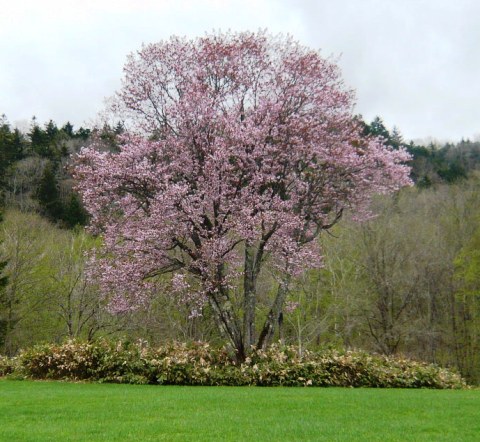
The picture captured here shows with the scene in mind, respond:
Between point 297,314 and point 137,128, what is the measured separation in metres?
16.3

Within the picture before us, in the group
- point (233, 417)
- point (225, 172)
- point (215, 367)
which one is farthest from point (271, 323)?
point (233, 417)

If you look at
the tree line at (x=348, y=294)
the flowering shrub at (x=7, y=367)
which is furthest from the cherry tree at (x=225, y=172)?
the tree line at (x=348, y=294)

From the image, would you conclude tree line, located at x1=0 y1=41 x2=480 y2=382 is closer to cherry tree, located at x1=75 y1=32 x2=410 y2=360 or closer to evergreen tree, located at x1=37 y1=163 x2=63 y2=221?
evergreen tree, located at x1=37 y1=163 x2=63 y2=221

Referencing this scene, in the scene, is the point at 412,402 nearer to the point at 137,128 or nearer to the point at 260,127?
the point at 260,127

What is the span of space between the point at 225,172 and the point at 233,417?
7960 mm

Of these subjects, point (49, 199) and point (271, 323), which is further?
point (49, 199)

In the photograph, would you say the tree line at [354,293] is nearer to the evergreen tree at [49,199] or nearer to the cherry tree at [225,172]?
the evergreen tree at [49,199]

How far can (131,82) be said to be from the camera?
52.9 feet

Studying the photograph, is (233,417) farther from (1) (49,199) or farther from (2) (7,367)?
(1) (49,199)

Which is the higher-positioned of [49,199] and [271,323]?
[49,199]

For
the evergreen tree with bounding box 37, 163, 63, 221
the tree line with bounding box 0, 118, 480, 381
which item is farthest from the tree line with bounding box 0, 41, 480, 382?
the evergreen tree with bounding box 37, 163, 63, 221

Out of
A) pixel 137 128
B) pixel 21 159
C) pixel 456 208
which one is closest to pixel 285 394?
pixel 137 128

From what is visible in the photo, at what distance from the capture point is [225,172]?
47.6 feet

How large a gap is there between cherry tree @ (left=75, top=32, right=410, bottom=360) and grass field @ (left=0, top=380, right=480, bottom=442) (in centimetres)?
439
